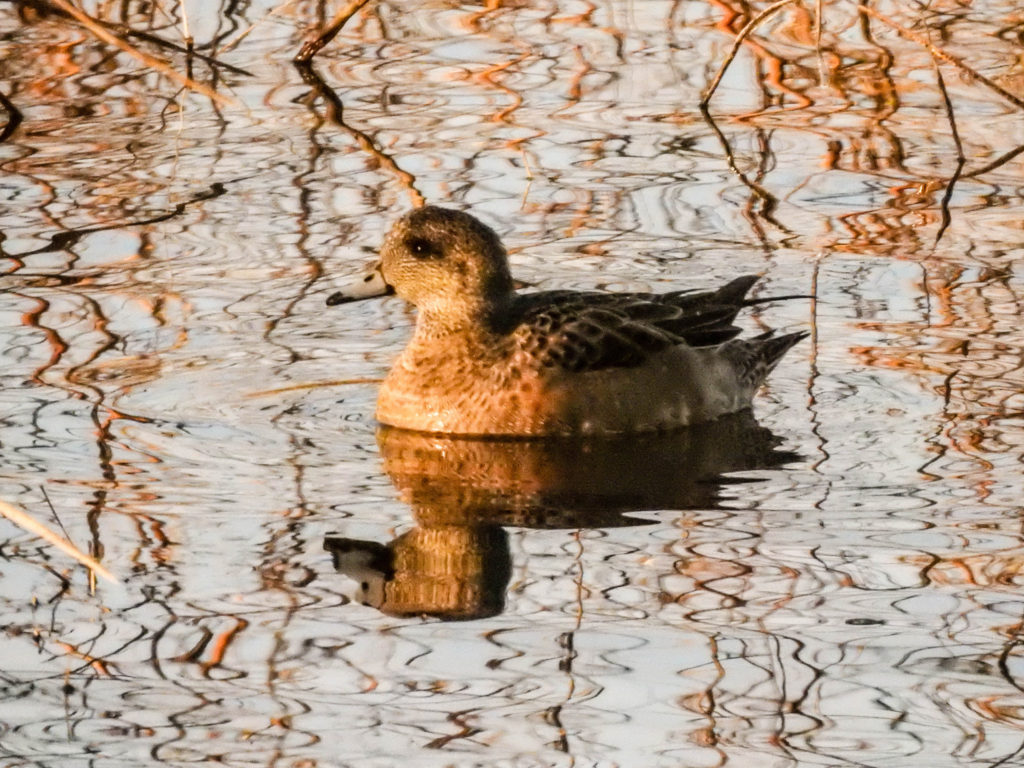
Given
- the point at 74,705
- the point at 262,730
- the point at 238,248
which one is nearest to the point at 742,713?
the point at 262,730

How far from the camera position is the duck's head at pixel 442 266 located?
887cm

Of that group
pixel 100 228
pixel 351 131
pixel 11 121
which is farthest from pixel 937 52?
pixel 11 121

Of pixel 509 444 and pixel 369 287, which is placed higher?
pixel 369 287

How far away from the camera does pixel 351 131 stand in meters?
12.2

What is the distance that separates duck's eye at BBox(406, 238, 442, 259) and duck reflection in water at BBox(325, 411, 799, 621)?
2.54 feet

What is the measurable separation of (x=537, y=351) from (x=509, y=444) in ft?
1.32

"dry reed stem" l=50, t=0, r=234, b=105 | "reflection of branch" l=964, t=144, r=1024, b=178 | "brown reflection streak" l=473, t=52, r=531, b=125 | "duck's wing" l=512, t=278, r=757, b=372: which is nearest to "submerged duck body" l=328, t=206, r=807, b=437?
"duck's wing" l=512, t=278, r=757, b=372

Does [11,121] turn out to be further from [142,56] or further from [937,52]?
[142,56]

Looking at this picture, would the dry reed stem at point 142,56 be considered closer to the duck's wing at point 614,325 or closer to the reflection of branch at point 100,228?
the duck's wing at point 614,325

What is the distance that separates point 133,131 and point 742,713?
7422 mm

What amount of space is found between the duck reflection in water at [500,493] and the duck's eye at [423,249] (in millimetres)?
775

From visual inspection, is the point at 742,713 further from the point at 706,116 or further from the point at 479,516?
the point at 706,116

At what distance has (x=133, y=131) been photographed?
12156 millimetres

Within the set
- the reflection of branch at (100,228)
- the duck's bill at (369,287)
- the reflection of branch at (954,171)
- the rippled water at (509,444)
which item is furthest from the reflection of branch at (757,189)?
the reflection of branch at (100,228)
